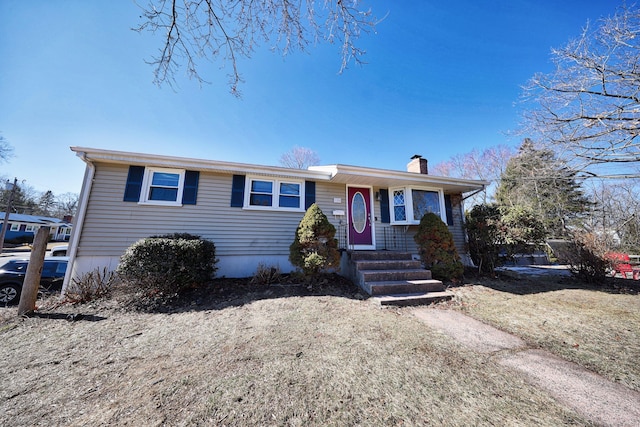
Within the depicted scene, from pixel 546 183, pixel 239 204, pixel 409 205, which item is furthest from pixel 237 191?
pixel 546 183

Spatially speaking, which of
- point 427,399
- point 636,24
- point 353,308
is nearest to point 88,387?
point 427,399

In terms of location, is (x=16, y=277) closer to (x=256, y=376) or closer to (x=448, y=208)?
(x=256, y=376)

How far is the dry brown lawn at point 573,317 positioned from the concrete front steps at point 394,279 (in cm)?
62

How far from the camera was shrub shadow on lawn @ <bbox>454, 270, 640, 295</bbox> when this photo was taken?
551cm

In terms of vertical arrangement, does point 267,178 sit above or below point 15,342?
above

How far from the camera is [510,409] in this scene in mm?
1705

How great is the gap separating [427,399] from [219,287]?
4.77 metres

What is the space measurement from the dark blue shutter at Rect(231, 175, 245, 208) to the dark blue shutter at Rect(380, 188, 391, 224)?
469cm

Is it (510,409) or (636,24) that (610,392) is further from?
(636,24)

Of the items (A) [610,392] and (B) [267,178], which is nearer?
(A) [610,392]

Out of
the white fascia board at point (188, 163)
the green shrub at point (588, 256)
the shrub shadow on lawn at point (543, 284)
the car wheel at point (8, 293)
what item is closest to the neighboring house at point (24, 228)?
the car wheel at point (8, 293)

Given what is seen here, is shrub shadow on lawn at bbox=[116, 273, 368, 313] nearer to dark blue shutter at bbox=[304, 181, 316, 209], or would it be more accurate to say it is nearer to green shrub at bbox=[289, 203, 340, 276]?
green shrub at bbox=[289, 203, 340, 276]

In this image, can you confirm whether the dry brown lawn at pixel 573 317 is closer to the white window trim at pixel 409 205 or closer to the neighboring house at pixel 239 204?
the white window trim at pixel 409 205

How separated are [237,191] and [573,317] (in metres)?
7.77
